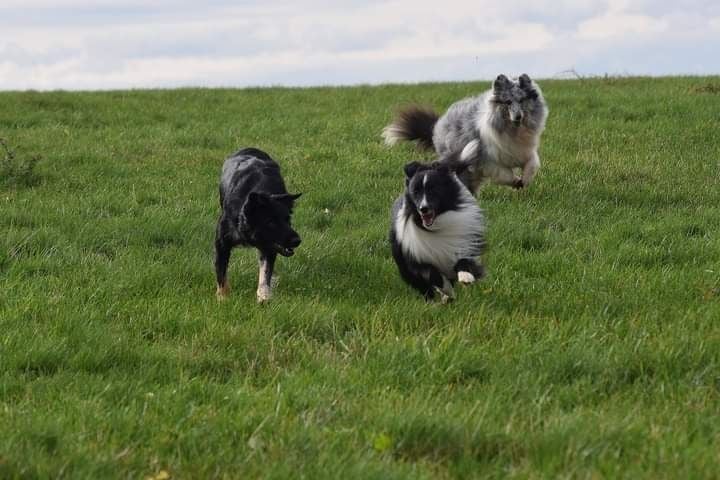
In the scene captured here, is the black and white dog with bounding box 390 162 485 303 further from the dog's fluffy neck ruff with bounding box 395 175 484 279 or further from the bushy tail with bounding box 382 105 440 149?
the bushy tail with bounding box 382 105 440 149

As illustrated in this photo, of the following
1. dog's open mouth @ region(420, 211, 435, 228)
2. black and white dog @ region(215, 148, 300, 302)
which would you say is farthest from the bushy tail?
dog's open mouth @ region(420, 211, 435, 228)

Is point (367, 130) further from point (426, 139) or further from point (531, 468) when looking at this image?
point (531, 468)

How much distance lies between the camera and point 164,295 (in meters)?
7.57

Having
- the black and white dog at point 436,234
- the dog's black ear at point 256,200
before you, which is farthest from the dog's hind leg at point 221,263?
the black and white dog at point 436,234

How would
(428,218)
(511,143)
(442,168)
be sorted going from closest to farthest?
(428,218), (442,168), (511,143)

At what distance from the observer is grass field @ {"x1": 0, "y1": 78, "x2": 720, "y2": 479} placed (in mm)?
4461

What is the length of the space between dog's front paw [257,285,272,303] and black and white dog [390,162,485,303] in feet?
3.78

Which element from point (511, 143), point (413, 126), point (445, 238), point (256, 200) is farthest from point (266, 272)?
point (413, 126)

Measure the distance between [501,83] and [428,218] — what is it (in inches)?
195

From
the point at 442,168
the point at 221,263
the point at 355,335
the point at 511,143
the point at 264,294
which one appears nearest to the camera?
the point at 355,335

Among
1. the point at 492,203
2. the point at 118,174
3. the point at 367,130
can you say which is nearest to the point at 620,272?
the point at 492,203

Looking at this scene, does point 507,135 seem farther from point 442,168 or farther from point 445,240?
point 445,240

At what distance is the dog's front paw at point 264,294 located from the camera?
7.45 meters

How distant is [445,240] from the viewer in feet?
26.0
